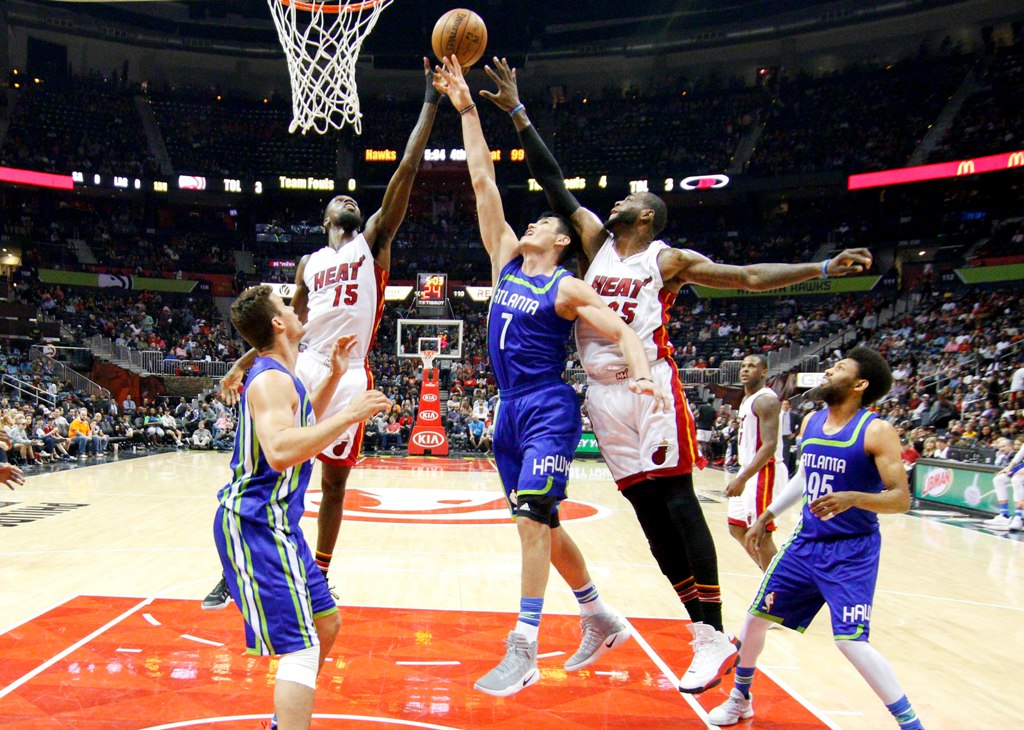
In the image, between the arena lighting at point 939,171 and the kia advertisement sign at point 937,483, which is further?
the arena lighting at point 939,171

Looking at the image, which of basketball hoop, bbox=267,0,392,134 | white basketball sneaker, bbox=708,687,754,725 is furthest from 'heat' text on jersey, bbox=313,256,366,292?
basketball hoop, bbox=267,0,392,134

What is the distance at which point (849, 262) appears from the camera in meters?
3.69

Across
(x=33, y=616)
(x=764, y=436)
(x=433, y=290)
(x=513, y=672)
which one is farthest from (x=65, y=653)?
(x=433, y=290)

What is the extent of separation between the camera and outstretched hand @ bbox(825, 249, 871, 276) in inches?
142

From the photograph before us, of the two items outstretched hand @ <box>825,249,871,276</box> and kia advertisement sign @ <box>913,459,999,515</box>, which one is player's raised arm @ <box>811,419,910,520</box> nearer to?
outstretched hand @ <box>825,249,871,276</box>

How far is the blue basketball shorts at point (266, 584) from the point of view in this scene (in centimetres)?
301

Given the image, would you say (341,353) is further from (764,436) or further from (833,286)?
(833,286)

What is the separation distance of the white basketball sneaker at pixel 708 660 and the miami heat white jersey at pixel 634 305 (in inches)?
52.4

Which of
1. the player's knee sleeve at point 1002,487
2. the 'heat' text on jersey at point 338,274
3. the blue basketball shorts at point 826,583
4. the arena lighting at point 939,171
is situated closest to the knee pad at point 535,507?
the blue basketball shorts at point 826,583

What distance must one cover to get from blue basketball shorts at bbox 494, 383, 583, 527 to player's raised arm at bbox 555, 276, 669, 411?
39 centimetres

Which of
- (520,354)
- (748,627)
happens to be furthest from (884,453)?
(520,354)

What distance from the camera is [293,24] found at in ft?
27.4

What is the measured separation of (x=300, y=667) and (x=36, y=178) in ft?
101

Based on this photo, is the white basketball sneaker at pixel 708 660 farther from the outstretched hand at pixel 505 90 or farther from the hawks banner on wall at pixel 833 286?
the hawks banner on wall at pixel 833 286
